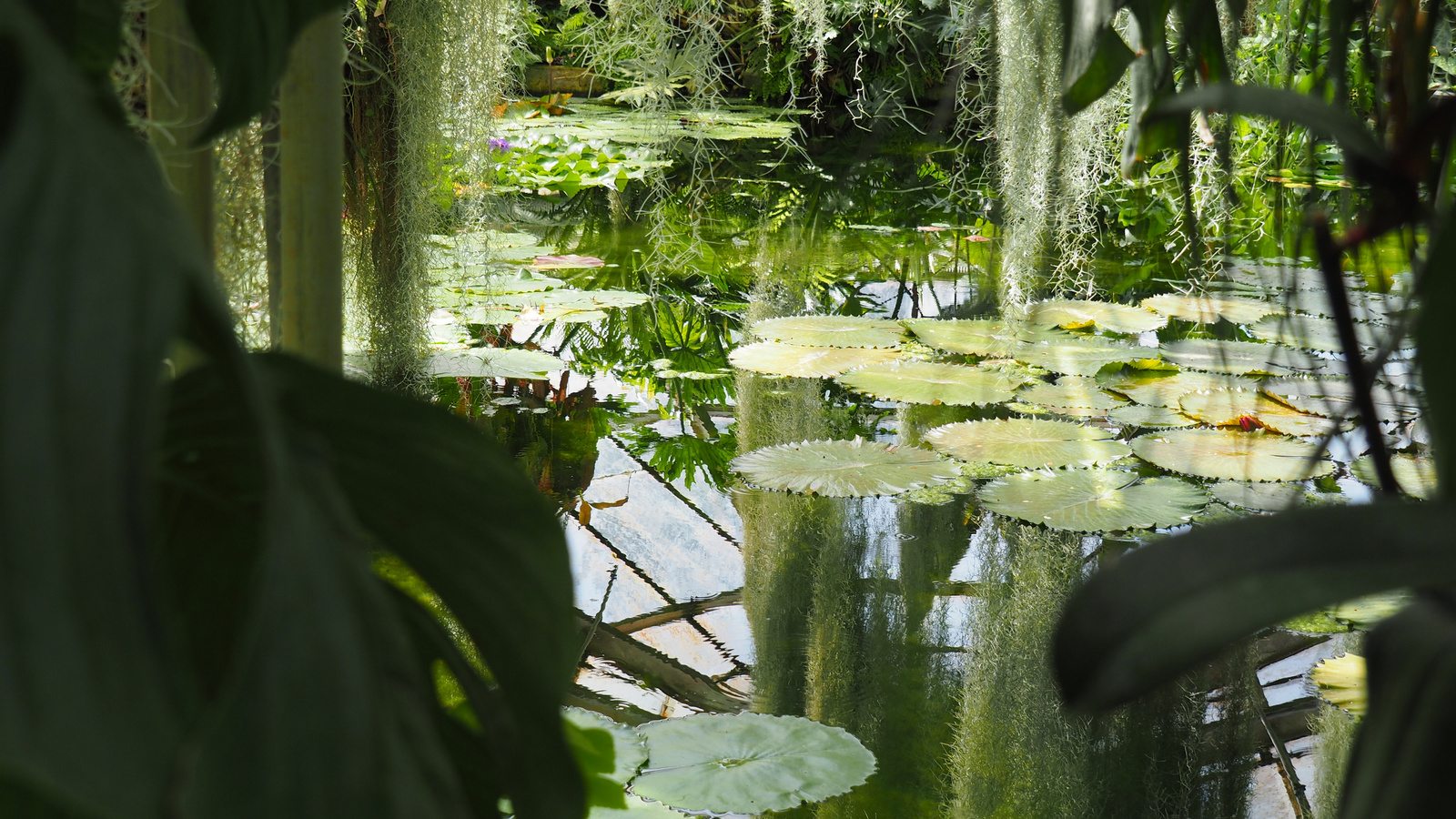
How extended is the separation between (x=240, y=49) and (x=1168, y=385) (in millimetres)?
1978

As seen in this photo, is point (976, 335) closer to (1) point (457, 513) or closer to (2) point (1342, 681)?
(2) point (1342, 681)

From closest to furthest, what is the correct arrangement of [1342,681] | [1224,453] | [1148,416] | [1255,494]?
1. [1342,681]
2. [1255,494]
3. [1224,453]
4. [1148,416]

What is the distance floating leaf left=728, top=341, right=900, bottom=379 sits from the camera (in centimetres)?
209

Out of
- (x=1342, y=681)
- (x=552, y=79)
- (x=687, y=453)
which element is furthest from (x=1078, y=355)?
(x=552, y=79)

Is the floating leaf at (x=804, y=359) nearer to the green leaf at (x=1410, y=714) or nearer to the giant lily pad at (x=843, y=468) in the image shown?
the giant lily pad at (x=843, y=468)

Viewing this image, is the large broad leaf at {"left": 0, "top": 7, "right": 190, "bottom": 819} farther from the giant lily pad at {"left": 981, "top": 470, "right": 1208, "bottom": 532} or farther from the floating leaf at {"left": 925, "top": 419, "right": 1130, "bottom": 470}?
the floating leaf at {"left": 925, "top": 419, "right": 1130, "bottom": 470}

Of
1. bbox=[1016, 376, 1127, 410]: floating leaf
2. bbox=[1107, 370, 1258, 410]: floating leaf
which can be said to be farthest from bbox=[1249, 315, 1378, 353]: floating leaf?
bbox=[1016, 376, 1127, 410]: floating leaf

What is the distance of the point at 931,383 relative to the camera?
202 centimetres

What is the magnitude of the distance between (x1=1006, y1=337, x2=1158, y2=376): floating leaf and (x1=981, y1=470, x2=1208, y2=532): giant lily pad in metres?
0.47

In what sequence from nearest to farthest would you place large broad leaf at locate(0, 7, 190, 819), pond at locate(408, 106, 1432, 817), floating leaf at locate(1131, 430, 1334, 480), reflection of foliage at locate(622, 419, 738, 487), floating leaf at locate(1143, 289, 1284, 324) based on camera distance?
large broad leaf at locate(0, 7, 190, 819) → pond at locate(408, 106, 1432, 817) → floating leaf at locate(1131, 430, 1334, 480) → reflection of foliage at locate(622, 419, 738, 487) → floating leaf at locate(1143, 289, 1284, 324)

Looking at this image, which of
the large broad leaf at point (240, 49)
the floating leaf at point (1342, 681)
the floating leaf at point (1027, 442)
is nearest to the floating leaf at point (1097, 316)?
the floating leaf at point (1027, 442)

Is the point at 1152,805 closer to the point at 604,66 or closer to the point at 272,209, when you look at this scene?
the point at 272,209

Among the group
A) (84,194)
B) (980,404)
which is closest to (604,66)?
(980,404)

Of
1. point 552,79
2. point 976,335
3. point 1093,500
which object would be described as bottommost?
point 1093,500
